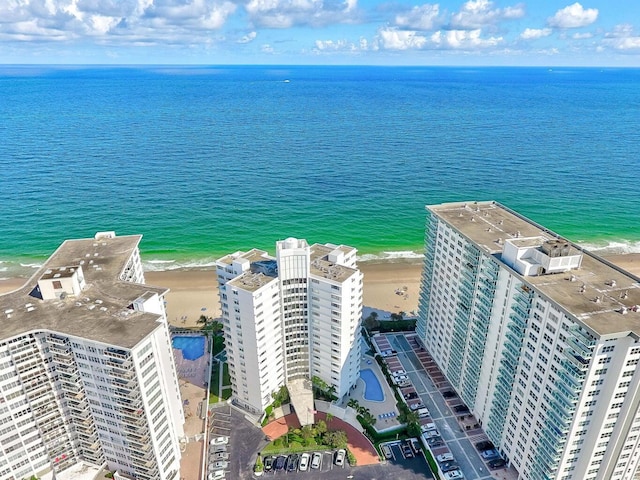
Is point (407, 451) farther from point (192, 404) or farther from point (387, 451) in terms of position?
point (192, 404)

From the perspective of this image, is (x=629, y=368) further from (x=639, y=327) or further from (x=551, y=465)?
(x=551, y=465)

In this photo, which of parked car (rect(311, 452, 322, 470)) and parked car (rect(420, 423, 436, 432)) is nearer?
parked car (rect(311, 452, 322, 470))

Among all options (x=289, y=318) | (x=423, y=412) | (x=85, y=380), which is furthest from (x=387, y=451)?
(x=85, y=380)

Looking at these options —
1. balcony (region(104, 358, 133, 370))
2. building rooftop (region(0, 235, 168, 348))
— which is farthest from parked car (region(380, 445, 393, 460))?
balcony (region(104, 358, 133, 370))

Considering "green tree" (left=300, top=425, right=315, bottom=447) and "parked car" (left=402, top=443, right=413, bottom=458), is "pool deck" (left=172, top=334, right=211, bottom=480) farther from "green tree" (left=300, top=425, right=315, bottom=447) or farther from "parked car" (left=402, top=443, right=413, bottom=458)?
"parked car" (left=402, top=443, right=413, bottom=458)

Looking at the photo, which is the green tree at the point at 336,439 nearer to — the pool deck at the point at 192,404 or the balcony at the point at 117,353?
the pool deck at the point at 192,404

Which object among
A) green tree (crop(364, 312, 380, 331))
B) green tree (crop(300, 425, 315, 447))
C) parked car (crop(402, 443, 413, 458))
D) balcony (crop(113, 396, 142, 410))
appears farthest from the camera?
green tree (crop(364, 312, 380, 331))

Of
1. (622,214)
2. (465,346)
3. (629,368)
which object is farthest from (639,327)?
(622,214)
